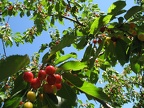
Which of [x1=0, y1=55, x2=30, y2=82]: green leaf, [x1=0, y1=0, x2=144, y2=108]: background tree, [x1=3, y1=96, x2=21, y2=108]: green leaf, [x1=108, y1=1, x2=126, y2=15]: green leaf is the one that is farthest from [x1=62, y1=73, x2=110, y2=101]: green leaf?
[x1=108, y1=1, x2=126, y2=15]: green leaf

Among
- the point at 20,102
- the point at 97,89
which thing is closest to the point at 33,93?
the point at 20,102

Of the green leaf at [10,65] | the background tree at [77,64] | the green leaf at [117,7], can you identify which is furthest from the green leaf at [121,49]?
the green leaf at [10,65]

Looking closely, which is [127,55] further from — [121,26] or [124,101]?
[124,101]

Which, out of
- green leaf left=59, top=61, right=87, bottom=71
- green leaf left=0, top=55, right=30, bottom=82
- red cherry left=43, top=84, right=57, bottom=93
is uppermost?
green leaf left=0, top=55, right=30, bottom=82

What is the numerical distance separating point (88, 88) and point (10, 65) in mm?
583

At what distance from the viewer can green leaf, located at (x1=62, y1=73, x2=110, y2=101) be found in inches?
62.5

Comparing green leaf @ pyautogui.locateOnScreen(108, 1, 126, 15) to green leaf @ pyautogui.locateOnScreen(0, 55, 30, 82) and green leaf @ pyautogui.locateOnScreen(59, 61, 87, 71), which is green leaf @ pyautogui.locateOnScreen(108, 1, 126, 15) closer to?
green leaf @ pyautogui.locateOnScreen(59, 61, 87, 71)

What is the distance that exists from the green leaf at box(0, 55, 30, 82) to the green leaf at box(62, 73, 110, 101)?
1.59ft

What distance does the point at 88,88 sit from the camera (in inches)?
65.7

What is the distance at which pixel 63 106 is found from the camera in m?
1.68

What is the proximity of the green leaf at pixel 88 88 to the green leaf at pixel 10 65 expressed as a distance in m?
0.49

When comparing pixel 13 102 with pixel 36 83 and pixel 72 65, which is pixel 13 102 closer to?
pixel 36 83

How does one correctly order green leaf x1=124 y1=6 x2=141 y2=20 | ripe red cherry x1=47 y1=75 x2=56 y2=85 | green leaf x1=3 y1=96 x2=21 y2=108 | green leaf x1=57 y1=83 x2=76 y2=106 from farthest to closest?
green leaf x1=124 y1=6 x2=141 y2=20, green leaf x1=57 y1=83 x2=76 y2=106, green leaf x1=3 y1=96 x2=21 y2=108, ripe red cherry x1=47 y1=75 x2=56 y2=85

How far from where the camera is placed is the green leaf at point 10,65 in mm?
1303
